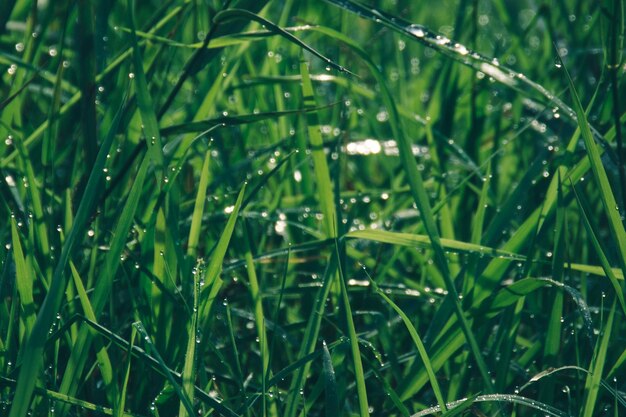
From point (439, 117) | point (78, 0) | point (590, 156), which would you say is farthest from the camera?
point (439, 117)

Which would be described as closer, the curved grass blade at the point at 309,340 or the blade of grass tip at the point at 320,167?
the curved grass blade at the point at 309,340

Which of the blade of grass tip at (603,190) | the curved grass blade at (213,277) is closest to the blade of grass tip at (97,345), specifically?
the curved grass blade at (213,277)

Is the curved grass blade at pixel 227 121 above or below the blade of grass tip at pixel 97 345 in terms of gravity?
above

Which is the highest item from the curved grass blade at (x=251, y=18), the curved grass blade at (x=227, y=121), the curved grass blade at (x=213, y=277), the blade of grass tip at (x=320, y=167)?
the curved grass blade at (x=251, y=18)

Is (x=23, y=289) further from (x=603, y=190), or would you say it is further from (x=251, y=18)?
(x=603, y=190)

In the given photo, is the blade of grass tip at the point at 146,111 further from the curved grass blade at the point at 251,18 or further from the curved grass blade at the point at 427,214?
the curved grass blade at the point at 427,214

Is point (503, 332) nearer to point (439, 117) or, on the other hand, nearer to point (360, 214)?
point (360, 214)

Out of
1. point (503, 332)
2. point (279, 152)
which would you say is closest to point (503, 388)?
point (503, 332)

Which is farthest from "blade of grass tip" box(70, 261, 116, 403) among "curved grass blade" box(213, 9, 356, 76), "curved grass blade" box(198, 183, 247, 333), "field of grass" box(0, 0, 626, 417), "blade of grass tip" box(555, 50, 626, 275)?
"blade of grass tip" box(555, 50, 626, 275)
